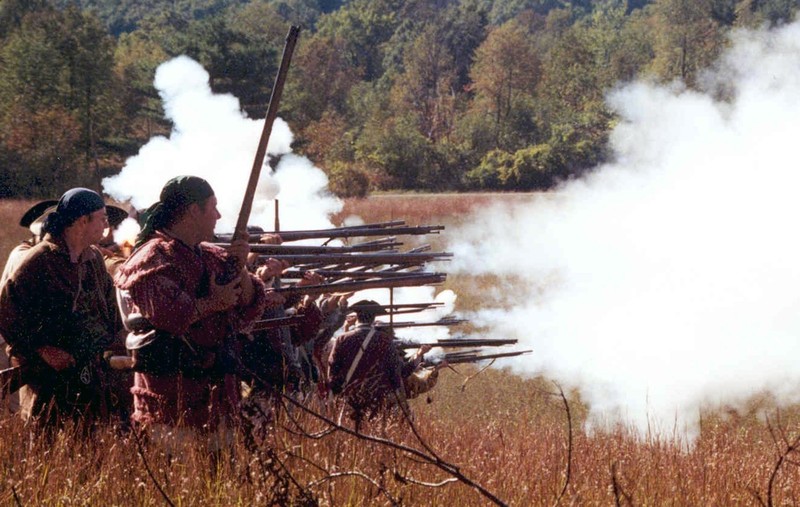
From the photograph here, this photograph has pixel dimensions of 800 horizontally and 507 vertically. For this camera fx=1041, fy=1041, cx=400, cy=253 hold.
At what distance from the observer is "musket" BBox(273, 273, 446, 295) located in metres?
5.81

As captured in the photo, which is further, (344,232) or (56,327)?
(344,232)

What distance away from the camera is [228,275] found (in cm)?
466

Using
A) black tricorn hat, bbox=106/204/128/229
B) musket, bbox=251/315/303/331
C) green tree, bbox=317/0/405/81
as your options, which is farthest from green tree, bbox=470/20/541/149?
musket, bbox=251/315/303/331

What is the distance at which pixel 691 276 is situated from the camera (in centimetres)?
1409

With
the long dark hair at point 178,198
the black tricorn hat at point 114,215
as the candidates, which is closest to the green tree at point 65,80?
the black tricorn hat at point 114,215

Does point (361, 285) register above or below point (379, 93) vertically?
below

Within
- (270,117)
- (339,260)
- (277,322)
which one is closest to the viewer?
(270,117)

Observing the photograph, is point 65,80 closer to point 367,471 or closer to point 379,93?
point 379,93

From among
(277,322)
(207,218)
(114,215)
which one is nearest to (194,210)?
(207,218)

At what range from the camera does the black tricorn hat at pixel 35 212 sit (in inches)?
259

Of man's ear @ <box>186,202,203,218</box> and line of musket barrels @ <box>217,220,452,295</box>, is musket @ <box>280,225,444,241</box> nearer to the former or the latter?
line of musket barrels @ <box>217,220,452,295</box>

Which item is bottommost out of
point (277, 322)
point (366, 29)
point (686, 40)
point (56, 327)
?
point (277, 322)

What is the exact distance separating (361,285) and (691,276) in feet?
28.4

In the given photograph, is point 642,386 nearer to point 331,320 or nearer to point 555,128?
point 331,320
